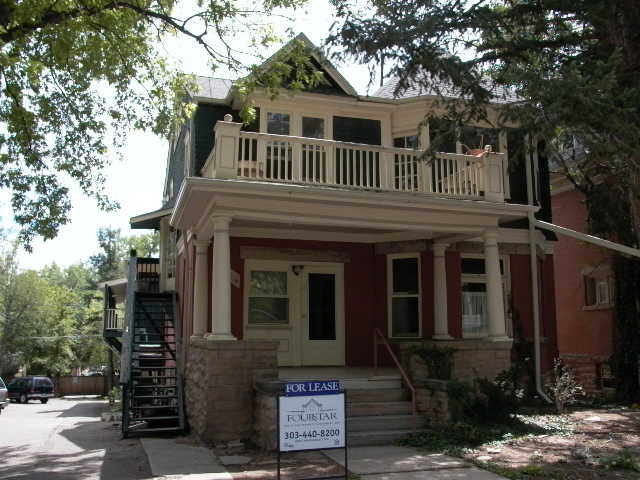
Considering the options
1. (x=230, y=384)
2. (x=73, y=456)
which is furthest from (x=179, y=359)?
(x=230, y=384)

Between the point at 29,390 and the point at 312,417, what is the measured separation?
32.9 meters

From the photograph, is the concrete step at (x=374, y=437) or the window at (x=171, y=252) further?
the window at (x=171, y=252)

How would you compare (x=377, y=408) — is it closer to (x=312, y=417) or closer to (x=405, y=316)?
(x=312, y=417)

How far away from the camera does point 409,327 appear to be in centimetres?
1370

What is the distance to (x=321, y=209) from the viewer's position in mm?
10500

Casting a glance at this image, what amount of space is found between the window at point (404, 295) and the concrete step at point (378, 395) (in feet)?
10.6

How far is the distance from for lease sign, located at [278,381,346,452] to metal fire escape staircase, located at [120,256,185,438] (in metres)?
5.10

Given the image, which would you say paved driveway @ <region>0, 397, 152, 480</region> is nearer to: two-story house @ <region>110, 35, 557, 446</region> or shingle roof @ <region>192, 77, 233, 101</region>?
two-story house @ <region>110, 35, 557, 446</region>

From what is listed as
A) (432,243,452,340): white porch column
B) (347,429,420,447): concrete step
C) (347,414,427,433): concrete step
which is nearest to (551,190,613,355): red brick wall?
(432,243,452,340): white porch column

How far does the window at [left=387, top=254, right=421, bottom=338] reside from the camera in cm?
1367

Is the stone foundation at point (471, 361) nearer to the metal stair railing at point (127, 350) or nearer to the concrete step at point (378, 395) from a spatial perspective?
the concrete step at point (378, 395)

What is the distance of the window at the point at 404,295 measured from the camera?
1367 centimetres

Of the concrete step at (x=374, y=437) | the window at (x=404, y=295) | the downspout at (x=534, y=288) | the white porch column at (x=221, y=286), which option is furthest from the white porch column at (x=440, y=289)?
the white porch column at (x=221, y=286)

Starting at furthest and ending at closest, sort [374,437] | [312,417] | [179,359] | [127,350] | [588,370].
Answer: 1. [588,370]
2. [179,359]
3. [127,350]
4. [374,437]
5. [312,417]
